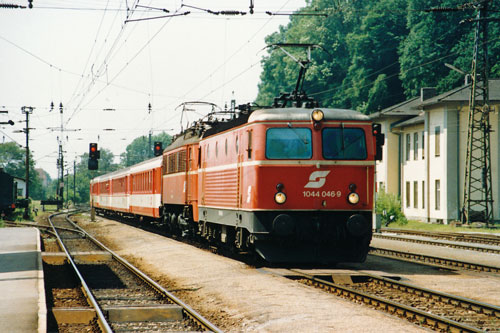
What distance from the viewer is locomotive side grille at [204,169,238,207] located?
1733 centimetres

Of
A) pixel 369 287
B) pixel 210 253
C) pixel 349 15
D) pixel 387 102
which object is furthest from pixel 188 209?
pixel 349 15

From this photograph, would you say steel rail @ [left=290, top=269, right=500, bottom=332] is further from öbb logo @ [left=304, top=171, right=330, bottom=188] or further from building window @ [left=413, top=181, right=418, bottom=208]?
building window @ [left=413, top=181, right=418, bottom=208]

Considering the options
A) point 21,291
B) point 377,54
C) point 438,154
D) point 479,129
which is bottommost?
point 21,291

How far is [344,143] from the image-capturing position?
15922 mm

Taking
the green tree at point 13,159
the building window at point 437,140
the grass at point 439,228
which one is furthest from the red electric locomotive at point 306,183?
the green tree at point 13,159

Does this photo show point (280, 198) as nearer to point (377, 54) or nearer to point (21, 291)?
point (21, 291)

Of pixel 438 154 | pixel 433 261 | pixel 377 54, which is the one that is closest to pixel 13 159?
pixel 377 54

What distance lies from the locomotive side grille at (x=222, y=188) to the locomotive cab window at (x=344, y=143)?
241 centimetres

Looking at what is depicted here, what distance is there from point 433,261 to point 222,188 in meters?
5.74

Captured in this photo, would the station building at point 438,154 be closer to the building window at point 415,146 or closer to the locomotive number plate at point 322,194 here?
the building window at point 415,146

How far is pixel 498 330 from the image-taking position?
9766 millimetres

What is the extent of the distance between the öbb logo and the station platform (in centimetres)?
571

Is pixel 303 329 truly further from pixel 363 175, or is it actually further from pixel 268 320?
pixel 363 175

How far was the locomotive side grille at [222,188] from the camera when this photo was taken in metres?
17.3
